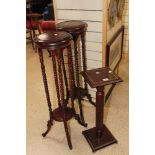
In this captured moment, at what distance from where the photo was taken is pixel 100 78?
1.78 metres

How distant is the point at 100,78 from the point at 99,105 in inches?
10.2

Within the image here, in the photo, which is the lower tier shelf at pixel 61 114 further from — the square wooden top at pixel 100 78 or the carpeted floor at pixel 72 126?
the square wooden top at pixel 100 78

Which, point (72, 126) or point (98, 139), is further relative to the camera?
point (72, 126)

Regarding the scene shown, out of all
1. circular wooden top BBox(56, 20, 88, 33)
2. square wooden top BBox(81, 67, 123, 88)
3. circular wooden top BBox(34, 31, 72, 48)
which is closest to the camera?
circular wooden top BBox(34, 31, 72, 48)

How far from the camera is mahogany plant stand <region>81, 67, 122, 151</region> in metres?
1.75

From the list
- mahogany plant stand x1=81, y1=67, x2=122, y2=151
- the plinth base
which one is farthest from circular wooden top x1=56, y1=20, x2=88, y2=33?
the plinth base

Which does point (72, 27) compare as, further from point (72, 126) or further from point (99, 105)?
point (72, 126)

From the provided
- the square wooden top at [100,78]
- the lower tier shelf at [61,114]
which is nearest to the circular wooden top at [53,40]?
the square wooden top at [100,78]

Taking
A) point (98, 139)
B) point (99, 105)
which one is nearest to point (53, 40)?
point (99, 105)

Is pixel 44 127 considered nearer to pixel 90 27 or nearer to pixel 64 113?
pixel 64 113

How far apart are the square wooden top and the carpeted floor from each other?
2.21ft

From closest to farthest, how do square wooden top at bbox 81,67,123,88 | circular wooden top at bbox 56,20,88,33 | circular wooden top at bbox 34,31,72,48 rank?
circular wooden top at bbox 34,31,72,48, square wooden top at bbox 81,67,123,88, circular wooden top at bbox 56,20,88,33

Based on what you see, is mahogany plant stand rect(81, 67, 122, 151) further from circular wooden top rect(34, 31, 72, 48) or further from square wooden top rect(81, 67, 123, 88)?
circular wooden top rect(34, 31, 72, 48)
